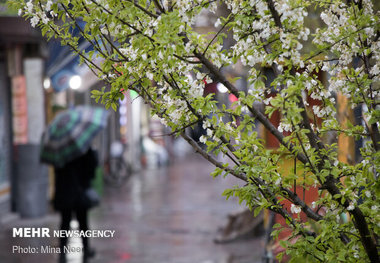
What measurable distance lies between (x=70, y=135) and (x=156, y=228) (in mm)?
3329

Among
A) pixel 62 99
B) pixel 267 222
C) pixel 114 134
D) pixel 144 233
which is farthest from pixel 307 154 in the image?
pixel 114 134

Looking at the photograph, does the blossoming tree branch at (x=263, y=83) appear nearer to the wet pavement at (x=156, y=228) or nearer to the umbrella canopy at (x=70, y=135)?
the umbrella canopy at (x=70, y=135)

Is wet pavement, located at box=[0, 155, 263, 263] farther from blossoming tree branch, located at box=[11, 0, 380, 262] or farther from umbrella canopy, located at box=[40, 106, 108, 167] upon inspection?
blossoming tree branch, located at box=[11, 0, 380, 262]

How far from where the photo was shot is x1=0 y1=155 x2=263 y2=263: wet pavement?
30.6 ft

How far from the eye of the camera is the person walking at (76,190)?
8.93m

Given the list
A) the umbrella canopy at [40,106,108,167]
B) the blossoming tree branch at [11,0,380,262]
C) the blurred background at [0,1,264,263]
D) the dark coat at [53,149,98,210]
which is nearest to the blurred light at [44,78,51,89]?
the blurred background at [0,1,264,263]

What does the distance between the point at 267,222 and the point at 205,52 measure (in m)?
4.44

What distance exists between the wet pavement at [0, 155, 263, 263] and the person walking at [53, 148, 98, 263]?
18.9 inches

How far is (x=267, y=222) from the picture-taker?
745 centimetres

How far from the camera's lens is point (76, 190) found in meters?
8.98

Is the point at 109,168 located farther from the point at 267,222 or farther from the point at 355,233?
the point at 355,233

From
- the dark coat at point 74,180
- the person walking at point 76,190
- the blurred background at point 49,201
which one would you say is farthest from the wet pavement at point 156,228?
the dark coat at point 74,180


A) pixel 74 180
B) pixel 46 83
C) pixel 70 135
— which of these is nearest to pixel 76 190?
pixel 74 180

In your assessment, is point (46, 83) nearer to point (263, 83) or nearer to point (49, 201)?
point (49, 201)
